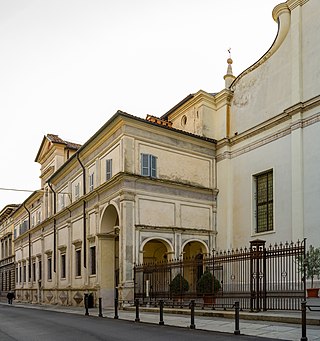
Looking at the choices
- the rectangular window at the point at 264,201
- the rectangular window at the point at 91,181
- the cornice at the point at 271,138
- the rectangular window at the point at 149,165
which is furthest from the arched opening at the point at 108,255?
the rectangular window at the point at 264,201

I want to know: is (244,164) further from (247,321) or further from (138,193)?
(247,321)

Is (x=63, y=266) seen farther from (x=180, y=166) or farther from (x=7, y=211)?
(x=7, y=211)

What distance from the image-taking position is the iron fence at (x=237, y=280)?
17.5 meters

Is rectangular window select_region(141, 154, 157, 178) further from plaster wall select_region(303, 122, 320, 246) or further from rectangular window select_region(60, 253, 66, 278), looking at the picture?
rectangular window select_region(60, 253, 66, 278)

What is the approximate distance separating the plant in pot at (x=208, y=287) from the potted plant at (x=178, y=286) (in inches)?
76.1

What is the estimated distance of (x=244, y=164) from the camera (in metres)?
28.6

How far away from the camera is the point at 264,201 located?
27328 mm

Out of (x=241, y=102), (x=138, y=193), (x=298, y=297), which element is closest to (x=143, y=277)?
(x=138, y=193)

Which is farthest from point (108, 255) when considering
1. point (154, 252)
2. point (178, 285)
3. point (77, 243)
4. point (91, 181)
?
point (178, 285)

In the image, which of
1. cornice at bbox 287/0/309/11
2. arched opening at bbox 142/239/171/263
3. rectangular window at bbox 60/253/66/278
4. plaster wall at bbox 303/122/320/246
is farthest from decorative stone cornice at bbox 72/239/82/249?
cornice at bbox 287/0/309/11

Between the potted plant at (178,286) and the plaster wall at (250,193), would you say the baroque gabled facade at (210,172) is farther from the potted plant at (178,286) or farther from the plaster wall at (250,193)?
the potted plant at (178,286)

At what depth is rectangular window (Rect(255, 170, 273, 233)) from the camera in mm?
26828

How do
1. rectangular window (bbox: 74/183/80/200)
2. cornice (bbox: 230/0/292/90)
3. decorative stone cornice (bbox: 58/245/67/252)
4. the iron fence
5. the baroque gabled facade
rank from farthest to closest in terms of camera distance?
decorative stone cornice (bbox: 58/245/67/252) < rectangular window (bbox: 74/183/80/200) < cornice (bbox: 230/0/292/90) < the baroque gabled facade < the iron fence

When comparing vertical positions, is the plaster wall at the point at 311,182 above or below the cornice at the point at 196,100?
below
